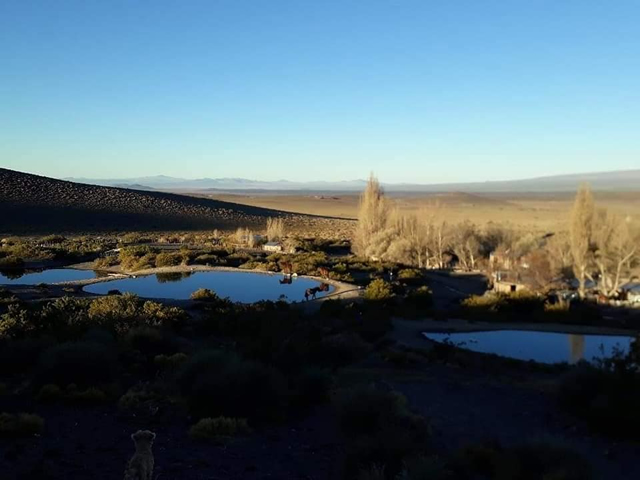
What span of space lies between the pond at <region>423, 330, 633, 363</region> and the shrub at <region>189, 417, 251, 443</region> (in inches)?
474

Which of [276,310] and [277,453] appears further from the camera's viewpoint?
[276,310]

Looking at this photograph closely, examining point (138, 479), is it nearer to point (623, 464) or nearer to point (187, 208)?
point (623, 464)

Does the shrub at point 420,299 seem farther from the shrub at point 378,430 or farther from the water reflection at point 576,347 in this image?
the shrub at point 378,430

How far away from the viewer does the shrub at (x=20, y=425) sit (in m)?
7.63

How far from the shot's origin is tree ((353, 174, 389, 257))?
47969 millimetres

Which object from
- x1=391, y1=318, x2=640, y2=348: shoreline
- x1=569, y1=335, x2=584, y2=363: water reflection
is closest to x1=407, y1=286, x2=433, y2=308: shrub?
x1=391, y1=318, x2=640, y2=348: shoreline

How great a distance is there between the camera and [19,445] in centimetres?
730

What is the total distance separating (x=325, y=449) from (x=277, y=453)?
0.69 meters

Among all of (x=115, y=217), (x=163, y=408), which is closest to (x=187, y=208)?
(x=115, y=217)

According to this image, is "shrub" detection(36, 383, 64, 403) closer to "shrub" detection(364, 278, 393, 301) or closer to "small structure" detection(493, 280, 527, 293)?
"shrub" detection(364, 278, 393, 301)

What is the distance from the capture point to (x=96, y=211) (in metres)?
78.2

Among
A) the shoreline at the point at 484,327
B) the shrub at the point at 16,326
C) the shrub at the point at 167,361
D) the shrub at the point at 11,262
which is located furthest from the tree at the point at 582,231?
the shrub at the point at 11,262

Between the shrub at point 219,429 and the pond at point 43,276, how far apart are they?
2432 cm

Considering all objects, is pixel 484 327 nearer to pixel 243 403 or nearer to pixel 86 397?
pixel 243 403
